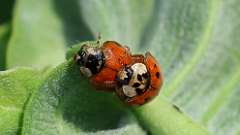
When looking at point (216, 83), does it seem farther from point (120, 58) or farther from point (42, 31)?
point (42, 31)

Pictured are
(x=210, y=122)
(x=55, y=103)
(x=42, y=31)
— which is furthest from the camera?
(x=42, y=31)

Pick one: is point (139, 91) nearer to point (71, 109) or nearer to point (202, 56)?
point (71, 109)

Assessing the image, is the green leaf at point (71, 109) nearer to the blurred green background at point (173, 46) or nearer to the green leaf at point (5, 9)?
the blurred green background at point (173, 46)

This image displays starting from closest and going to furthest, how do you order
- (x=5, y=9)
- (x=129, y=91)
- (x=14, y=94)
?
1. (x=14, y=94)
2. (x=129, y=91)
3. (x=5, y=9)

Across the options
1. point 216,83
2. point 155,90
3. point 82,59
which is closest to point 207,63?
point 216,83

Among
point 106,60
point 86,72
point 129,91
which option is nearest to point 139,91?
point 129,91

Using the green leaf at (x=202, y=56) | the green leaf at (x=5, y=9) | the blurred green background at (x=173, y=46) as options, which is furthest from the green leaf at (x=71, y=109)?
the green leaf at (x=5, y=9)

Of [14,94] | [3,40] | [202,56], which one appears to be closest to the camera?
[14,94]
